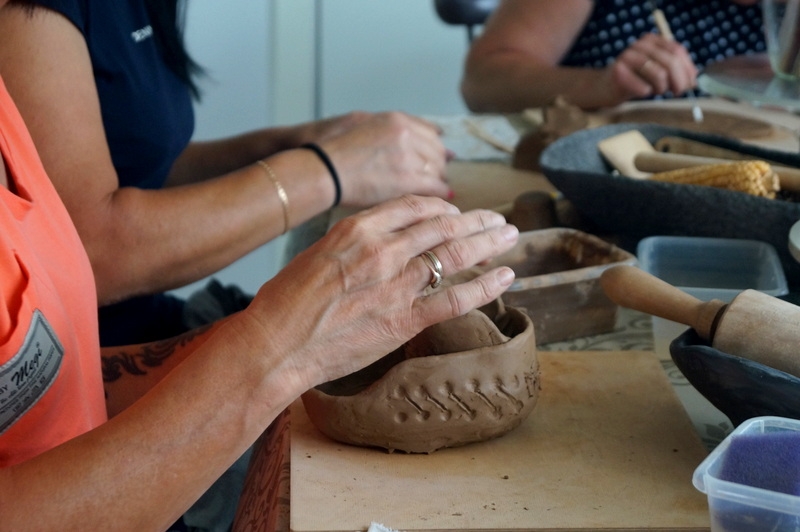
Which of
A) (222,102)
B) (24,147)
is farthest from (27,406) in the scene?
(222,102)

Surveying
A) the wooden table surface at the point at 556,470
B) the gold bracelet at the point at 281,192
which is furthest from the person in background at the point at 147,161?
the wooden table surface at the point at 556,470

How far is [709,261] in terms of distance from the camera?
0.93m

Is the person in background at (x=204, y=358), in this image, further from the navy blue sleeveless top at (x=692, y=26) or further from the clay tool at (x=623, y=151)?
the navy blue sleeveless top at (x=692, y=26)

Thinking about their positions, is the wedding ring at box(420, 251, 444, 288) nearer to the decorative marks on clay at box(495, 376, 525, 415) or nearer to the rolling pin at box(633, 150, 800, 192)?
the decorative marks on clay at box(495, 376, 525, 415)

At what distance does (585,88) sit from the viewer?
159cm

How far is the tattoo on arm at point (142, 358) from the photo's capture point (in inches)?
36.9

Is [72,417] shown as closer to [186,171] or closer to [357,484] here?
[357,484]

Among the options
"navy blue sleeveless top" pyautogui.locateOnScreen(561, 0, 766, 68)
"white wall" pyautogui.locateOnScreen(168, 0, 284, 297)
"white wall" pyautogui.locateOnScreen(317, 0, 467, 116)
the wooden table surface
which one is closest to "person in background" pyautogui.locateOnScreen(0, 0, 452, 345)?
the wooden table surface

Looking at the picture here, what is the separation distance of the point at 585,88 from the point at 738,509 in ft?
3.94

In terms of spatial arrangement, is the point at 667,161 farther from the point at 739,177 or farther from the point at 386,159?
the point at 386,159

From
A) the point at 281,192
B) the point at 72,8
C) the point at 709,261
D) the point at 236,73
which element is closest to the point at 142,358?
the point at 281,192

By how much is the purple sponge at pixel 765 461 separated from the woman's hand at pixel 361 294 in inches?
7.9

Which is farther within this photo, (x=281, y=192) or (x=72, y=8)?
(x=281, y=192)

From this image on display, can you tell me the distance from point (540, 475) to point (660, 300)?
0.56 ft
